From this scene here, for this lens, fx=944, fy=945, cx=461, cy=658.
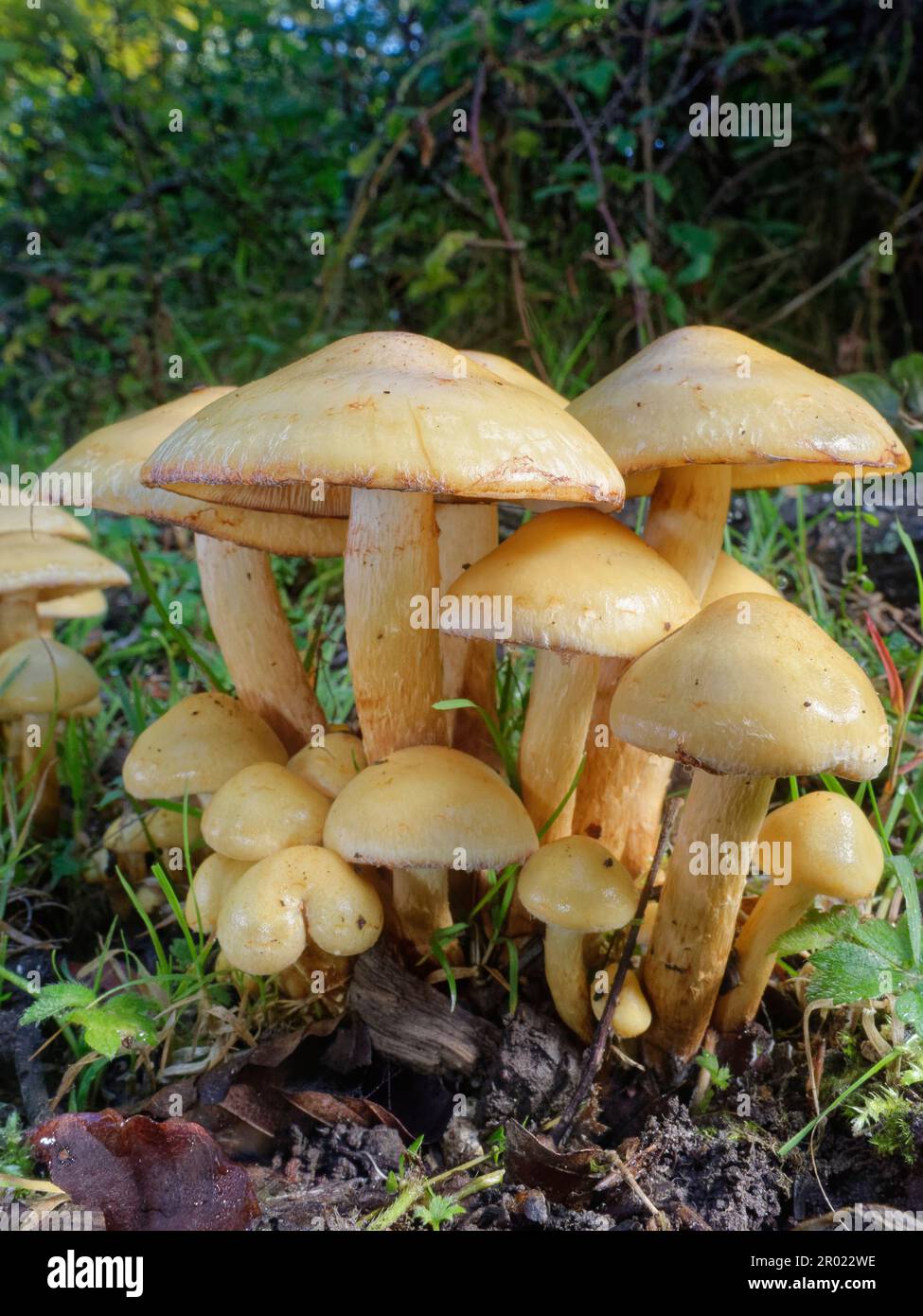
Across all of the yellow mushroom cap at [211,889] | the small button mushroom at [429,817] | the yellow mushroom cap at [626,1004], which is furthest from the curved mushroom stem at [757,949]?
the yellow mushroom cap at [211,889]

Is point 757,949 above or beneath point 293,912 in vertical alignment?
beneath

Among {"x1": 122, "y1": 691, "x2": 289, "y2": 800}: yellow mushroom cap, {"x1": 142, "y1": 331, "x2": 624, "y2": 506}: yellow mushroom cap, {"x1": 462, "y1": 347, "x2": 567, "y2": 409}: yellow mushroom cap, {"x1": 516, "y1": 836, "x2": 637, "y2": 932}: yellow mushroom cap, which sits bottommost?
{"x1": 516, "y1": 836, "x2": 637, "y2": 932}: yellow mushroom cap

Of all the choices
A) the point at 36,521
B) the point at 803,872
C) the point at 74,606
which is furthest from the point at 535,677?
the point at 74,606

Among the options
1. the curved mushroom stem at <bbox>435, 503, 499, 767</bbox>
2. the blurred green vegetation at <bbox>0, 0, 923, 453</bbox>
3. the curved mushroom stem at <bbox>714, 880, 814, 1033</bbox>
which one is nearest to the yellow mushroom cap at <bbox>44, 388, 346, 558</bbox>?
the curved mushroom stem at <bbox>435, 503, 499, 767</bbox>

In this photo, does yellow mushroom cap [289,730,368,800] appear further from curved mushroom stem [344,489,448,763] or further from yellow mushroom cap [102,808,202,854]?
yellow mushroom cap [102,808,202,854]

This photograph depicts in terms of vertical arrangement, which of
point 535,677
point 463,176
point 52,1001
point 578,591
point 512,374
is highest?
point 463,176

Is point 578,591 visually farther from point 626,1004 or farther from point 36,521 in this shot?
point 36,521

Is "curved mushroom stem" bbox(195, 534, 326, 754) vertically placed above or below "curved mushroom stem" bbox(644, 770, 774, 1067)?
above
